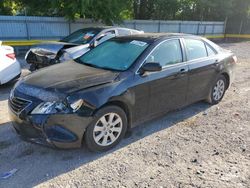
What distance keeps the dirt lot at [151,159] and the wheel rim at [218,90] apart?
0.94 metres

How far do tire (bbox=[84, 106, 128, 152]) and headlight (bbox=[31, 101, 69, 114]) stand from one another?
17.1 inches

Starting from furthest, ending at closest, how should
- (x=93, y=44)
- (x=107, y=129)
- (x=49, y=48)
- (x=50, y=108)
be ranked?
(x=93, y=44)
(x=49, y=48)
(x=107, y=129)
(x=50, y=108)

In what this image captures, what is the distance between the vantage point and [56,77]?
12.3ft

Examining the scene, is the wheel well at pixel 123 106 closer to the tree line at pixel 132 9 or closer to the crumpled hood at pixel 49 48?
the crumpled hood at pixel 49 48

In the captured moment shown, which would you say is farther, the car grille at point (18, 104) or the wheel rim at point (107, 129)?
the wheel rim at point (107, 129)

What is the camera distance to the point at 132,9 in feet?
65.3

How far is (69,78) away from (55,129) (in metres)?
0.79

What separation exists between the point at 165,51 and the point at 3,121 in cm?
307

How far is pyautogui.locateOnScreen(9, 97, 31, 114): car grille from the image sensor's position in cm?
339

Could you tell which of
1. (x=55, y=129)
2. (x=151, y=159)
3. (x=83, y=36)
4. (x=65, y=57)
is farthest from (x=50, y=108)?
(x=83, y=36)

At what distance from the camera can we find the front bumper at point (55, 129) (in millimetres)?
3240

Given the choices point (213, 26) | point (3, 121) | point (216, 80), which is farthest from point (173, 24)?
point (3, 121)

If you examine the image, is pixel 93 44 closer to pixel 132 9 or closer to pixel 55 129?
pixel 55 129

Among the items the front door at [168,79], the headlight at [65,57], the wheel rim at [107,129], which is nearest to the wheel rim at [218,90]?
the front door at [168,79]
